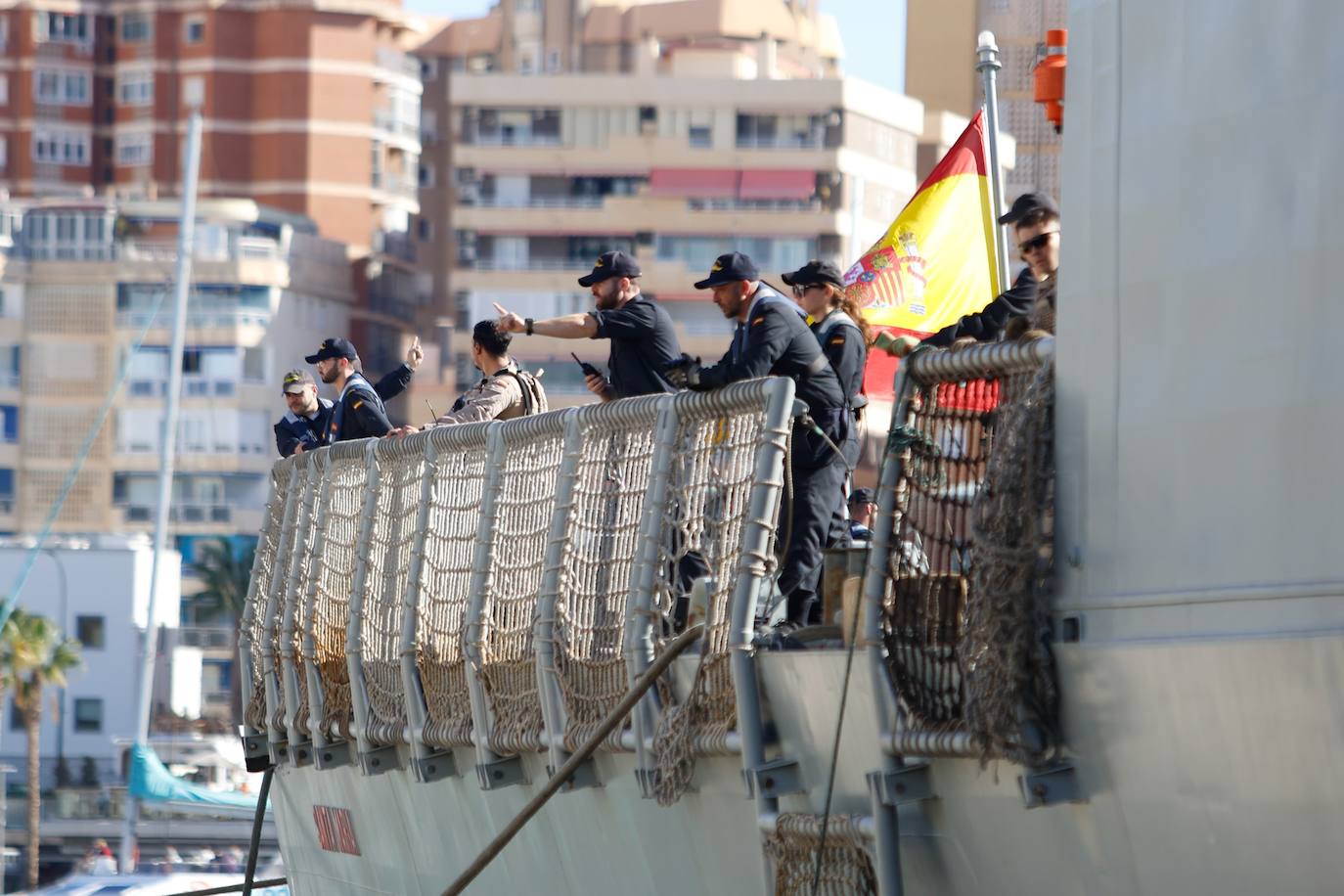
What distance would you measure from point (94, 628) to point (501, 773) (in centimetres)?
7654

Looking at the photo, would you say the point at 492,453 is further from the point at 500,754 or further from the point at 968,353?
the point at 968,353

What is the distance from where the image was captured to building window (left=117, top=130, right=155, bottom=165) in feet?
372

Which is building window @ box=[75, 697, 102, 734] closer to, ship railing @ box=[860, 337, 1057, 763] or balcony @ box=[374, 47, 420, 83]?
balcony @ box=[374, 47, 420, 83]

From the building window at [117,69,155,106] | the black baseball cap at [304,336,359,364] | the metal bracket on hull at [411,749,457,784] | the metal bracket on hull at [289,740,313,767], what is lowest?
the metal bracket on hull at [289,740,313,767]

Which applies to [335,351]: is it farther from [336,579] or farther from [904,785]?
[904,785]

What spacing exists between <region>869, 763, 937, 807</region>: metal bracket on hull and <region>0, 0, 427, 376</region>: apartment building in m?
101

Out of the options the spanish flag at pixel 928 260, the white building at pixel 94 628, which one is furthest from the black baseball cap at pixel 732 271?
the white building at pixel 94 628

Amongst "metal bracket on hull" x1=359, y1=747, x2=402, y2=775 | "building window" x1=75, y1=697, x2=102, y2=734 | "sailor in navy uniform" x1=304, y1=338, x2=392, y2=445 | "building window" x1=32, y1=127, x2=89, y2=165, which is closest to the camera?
"metal bracket on hull" x1=359, y1=747, x2=402, y2=775

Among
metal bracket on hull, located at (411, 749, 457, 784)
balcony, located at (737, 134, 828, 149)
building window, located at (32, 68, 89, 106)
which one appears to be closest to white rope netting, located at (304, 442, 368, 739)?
metal bracket on hull, located at (411, 749, 457, 784)

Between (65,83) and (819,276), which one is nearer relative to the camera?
(819,276)

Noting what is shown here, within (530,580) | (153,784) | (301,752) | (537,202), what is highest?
(537,202)

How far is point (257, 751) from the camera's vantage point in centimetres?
1538

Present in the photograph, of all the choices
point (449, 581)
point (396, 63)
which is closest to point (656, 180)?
point (396, 63)

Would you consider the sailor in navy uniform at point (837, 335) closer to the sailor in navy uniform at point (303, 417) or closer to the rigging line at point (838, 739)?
the rigging line at point (838, 739)
